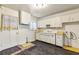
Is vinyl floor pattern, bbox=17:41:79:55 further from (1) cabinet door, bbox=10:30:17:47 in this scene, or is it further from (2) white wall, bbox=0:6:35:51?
(1) cabinet door, bbox=10:30:17:47

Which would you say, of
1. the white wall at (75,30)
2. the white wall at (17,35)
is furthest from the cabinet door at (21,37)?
the white wall at (75,30)

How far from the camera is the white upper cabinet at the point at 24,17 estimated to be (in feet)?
3.12

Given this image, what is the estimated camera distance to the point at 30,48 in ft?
3.15

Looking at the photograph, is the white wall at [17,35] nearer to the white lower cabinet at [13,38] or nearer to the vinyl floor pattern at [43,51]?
the white lower cabinet at [13,38]

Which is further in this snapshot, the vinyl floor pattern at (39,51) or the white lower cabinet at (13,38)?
the white lower cabinet at (13,38)

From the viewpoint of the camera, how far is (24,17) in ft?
3.27

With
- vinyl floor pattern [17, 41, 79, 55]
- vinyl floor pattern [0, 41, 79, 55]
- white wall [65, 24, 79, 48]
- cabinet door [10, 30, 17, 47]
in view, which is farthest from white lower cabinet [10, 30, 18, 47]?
white wall [65, 24, 79, 48]

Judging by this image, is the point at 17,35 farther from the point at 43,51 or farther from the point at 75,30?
the point at 75,30

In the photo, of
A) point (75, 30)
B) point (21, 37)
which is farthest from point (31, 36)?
point (75, 30)

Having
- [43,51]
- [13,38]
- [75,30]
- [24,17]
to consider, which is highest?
[24,17]

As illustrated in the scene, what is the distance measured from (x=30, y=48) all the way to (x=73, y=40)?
57 cm
